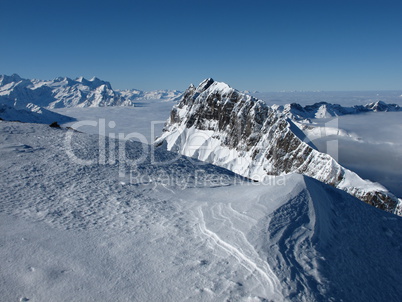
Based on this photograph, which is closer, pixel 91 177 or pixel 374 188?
pixel 91 177

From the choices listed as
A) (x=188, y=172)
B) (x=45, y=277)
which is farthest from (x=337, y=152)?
(x=45, y=277)

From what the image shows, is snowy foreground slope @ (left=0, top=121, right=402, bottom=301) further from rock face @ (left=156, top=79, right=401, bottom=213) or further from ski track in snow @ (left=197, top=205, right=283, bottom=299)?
rock face @ (left=156, top=79, right=401, bottom=213)

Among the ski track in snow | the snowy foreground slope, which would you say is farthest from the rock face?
the ski track in snow

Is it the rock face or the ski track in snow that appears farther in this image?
the rock face

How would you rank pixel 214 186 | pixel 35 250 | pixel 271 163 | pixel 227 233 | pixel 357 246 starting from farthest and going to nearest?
pixel 271 163 → pixel 214 186 → pixel 357 246 → pixel 227 233 → pixel 35 250

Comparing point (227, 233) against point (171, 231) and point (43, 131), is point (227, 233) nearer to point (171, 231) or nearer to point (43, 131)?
point (171, 231)

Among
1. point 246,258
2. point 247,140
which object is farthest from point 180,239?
point 247,140
